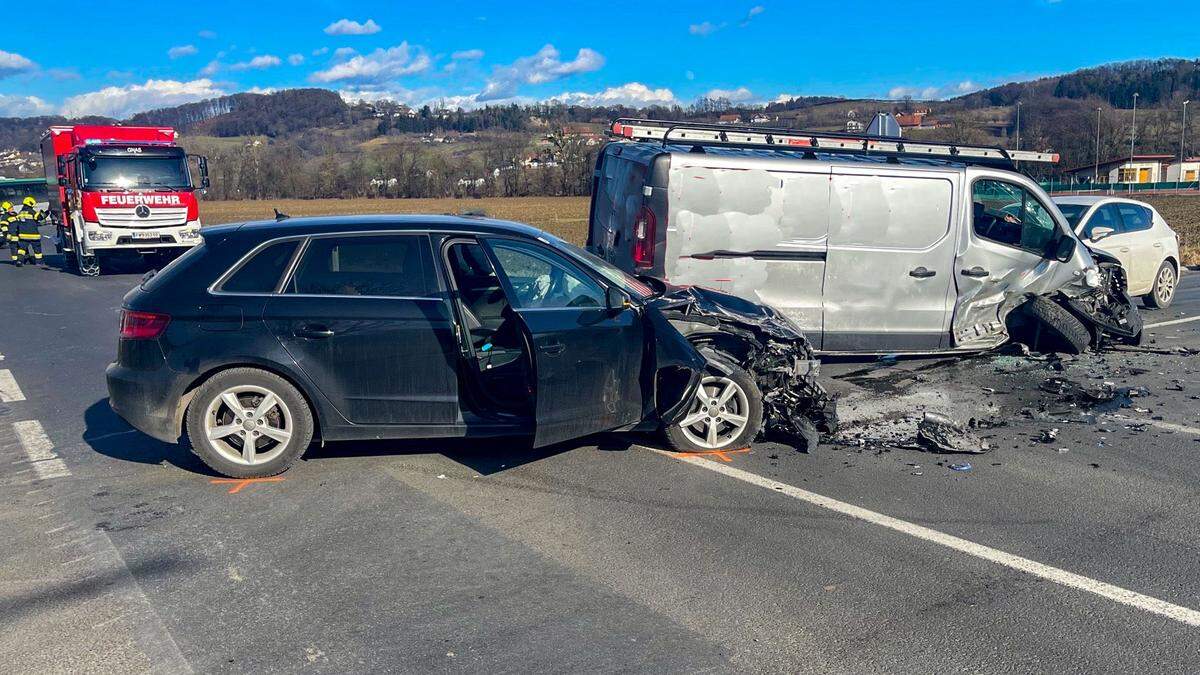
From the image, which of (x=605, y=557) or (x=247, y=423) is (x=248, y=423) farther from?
(x=605, y=557)

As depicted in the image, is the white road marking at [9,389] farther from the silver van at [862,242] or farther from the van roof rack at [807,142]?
the van roof rack at [807,142]

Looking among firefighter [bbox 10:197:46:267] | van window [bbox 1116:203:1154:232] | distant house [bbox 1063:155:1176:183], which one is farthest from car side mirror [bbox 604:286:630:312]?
distant house [bbox 1063:155:1176:183]

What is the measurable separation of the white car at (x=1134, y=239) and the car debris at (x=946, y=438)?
6.64 metres

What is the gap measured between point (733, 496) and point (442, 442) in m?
2.24

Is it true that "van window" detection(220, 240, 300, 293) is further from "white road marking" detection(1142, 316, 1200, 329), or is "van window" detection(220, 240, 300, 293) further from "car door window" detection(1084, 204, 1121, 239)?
"car door window" detection(1084, 204, 1121, 239)

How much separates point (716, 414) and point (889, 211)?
11.2 ft

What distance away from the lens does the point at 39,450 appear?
6.66 metres

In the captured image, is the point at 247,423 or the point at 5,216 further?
the point at 5,216

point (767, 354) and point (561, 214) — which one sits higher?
point (561, 214)

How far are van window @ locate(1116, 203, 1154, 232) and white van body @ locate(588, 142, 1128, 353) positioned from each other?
14.8 ft

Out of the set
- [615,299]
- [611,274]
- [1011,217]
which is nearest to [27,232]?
[611,274]

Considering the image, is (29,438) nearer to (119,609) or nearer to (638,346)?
(119,609)

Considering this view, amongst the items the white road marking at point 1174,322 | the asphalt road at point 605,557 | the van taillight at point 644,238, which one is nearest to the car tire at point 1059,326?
the asphalt road at point 605,557

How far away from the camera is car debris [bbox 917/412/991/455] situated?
6.38 m
